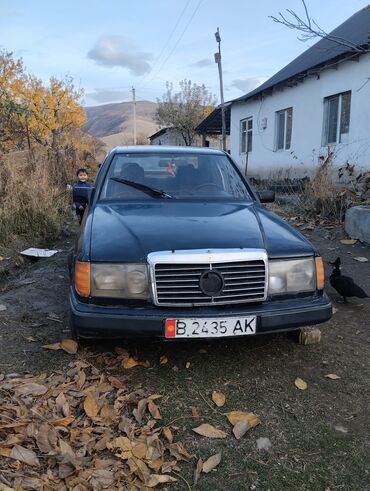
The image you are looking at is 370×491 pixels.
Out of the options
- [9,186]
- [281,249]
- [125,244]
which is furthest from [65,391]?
[9,186]

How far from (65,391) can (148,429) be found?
594mm

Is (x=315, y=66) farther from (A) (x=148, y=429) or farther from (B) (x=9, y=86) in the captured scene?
(B) (x=9, y=86)

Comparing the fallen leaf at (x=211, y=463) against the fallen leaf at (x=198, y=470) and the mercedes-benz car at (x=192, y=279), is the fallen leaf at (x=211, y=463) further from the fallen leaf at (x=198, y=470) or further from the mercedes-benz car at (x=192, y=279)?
the mercedes-benz car at (x=192, y=279)

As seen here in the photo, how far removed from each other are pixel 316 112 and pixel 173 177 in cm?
971

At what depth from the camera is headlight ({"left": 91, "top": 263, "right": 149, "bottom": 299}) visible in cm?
265

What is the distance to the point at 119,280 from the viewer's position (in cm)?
266

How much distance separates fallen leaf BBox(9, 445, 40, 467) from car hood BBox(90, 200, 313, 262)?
3.63 feet

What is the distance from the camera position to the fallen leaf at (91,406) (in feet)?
7.89

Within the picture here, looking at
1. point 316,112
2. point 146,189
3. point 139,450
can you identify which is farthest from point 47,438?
point 316,112

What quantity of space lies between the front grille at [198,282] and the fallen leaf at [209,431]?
693 mm

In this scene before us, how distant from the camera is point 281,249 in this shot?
2832 mm

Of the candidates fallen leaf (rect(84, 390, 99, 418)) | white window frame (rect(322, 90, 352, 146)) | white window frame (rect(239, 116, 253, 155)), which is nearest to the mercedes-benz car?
fallen leaf (rect(84, 390, 99, 418))

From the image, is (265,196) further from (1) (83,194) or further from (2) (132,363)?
(2) (132,363)

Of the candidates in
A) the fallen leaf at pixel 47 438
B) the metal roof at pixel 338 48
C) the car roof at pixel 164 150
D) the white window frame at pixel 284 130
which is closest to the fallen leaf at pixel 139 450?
the fallen leaf at pixel 47 438
